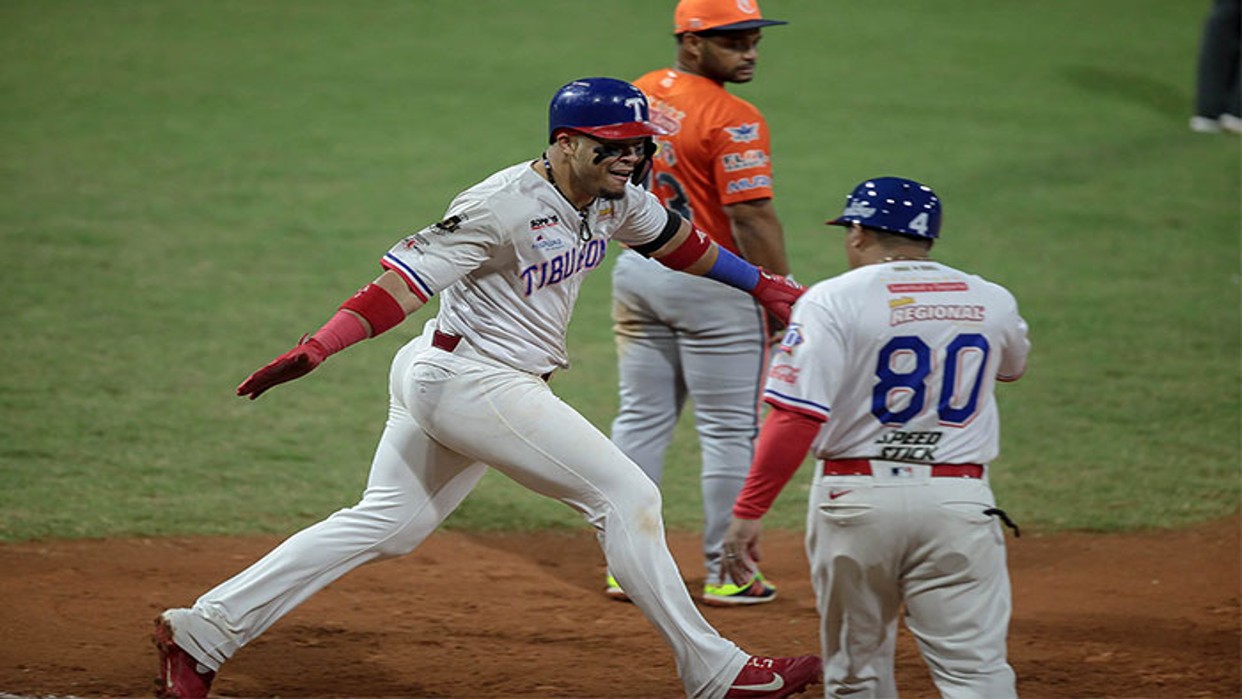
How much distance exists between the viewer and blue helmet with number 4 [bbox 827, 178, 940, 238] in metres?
4.02

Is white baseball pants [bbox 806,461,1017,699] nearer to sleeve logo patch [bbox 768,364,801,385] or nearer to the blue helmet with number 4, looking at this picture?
sleeve logo patch [bbox 768,364,801,385]

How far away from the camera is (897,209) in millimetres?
4016

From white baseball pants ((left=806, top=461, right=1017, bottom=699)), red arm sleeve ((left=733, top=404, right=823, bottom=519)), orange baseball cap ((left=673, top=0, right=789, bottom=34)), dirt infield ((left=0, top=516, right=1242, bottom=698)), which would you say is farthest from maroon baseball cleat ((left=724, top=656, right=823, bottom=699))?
orange baseball cap ((left=673, top=0, right=789, bottom=34))

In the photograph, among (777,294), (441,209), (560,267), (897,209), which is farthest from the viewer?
(441,209)

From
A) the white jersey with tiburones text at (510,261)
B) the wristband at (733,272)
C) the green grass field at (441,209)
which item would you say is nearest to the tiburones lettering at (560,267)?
the white jersey with tiburones text at (510,261)

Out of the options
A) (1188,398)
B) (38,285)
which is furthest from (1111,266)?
(38,285)

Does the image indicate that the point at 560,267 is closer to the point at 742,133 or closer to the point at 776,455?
the point at 776,455

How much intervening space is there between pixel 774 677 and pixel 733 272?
4.47ft

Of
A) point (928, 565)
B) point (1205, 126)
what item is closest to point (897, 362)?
point (928, 565)

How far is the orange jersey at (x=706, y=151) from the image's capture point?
551cm

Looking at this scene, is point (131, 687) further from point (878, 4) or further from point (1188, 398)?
point (878, 4)

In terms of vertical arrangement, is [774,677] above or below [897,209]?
below

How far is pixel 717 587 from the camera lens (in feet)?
19.3

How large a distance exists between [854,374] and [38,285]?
24.7 ft
